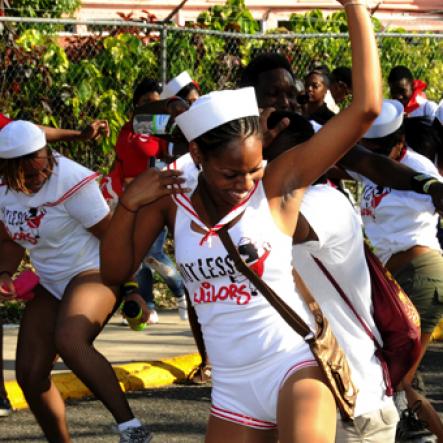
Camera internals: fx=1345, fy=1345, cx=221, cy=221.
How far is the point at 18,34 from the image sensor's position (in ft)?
40.4

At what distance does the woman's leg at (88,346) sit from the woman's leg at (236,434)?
1.89 metres

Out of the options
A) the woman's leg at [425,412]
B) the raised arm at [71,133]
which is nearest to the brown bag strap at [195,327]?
the raised arm at [71,133]

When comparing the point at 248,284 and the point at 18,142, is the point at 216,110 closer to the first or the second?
the point at 248,284

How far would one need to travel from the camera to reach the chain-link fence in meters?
11.8

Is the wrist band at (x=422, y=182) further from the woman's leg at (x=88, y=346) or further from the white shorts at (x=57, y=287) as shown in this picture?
the white shorts at (x=57, y=287)

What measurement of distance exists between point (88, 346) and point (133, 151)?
4351 millimetres

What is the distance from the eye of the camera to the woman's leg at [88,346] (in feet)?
20.6

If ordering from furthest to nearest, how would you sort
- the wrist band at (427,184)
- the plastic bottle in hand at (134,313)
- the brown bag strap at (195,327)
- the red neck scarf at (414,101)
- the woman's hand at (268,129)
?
the red neck scarf at (414,101), the brown bag strap at (195,327), the plastic bottle in hand at (134,313), the wrist band at (427,184), the woman's hand at (268,129)

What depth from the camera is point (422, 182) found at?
5273 millimetres

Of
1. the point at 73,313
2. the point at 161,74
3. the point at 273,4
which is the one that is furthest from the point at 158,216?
the point at 273,4

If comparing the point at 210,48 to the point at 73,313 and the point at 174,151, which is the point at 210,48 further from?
the point at 73,313

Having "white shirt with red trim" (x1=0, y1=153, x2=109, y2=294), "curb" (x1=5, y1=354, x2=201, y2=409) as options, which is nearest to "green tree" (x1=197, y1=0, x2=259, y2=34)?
"curb" (x1=5, y1=354, x2=201, y2=409)

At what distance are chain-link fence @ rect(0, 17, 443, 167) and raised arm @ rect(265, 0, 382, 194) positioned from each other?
684cm

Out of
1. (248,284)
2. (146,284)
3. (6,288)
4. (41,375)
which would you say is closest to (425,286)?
(41,375)
